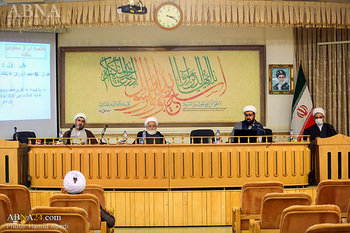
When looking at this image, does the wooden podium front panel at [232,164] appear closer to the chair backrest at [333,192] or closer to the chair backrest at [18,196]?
the chair backrest at [333,192]

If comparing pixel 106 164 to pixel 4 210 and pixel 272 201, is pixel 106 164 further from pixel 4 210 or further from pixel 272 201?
pixel 272 201

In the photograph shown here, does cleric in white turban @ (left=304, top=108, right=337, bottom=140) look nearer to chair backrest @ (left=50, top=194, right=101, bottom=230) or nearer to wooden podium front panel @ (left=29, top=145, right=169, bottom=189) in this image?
wooden podium front panel @ (left=29, top=145, right=169, bottom=189)

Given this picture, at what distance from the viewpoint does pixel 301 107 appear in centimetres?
903

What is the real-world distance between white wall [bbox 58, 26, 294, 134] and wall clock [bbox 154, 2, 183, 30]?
1816mm

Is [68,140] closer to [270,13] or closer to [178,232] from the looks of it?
[178,232]

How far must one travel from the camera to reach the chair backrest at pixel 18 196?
4.59 metres

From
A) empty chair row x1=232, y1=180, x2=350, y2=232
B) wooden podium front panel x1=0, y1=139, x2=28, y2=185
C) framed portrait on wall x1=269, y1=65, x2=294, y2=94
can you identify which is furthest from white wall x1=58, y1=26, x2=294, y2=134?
empty chair row x1=232, y1=180, x2=350, y2=232

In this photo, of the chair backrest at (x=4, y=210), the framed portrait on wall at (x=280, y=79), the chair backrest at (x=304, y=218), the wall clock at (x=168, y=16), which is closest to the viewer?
the chair backrest at (x=304, y=218)

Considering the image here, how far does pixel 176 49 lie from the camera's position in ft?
30.3

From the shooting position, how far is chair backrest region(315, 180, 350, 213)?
450cm

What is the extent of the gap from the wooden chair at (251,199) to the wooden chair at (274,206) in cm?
65

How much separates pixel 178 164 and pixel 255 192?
6.02 ft

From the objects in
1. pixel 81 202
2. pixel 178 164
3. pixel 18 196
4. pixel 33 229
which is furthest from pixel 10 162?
pixel 33 229

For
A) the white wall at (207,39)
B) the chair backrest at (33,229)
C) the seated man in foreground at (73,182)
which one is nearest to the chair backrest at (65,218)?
the chair backrest at (33,229)
